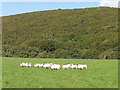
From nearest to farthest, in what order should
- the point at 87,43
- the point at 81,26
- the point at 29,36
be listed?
1. the point at 87,43
2. the point at 29,36
3. the point at 81,26

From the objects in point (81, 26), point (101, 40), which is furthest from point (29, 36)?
point (101, 40)

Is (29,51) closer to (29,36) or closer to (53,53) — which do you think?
(53,53)

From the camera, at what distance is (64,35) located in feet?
236

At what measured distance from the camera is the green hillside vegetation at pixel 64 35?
55747 millimetres

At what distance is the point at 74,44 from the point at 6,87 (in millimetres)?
50611

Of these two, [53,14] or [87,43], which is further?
[53,14]

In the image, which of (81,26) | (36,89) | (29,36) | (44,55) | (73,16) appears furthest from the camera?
(73,16)

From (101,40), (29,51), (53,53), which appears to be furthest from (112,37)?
(29,51)

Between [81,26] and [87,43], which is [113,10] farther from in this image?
[87,43]

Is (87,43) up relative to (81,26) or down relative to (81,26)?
down

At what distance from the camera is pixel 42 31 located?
77812mm

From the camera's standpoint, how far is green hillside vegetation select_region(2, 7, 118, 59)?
55747 millimetres

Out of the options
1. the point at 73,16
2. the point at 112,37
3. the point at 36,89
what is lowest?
the point at 36,89

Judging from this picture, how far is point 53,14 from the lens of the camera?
9738 centimetres
